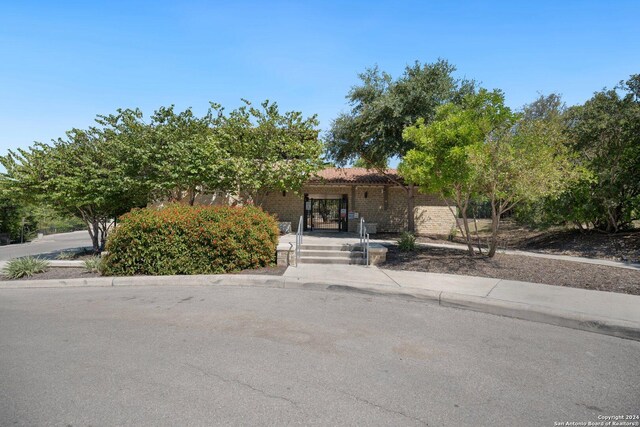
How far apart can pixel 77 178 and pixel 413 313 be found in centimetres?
1131

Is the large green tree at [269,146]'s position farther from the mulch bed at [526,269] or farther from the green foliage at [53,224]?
the green foliage at [53,224]

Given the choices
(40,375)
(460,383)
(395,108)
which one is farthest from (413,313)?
(395,108)

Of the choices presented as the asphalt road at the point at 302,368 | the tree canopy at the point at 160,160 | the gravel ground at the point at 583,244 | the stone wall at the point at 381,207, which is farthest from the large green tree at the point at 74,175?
the gravel ground at the point at 583,244

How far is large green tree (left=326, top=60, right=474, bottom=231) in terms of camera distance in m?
14.5

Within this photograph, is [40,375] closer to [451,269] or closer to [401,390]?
[401,390]

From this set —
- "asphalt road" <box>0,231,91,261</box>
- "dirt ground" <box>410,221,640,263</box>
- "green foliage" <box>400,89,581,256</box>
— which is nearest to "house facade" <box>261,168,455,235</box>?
"dirt ground" <box>410,221,640,263</box>

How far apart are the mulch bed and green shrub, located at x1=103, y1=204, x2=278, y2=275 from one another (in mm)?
3847

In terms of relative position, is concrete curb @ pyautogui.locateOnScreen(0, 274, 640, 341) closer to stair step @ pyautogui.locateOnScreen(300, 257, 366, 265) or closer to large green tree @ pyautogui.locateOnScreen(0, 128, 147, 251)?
stair step @ pyautogui.locateOnScreen(300, 257, 366, 265)

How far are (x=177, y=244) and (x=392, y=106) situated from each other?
10.3 metres

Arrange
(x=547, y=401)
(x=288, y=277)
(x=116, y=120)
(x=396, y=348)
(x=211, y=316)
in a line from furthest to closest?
(x=116, y=120)
(x=288, y=277)
(x=211, y=316)
(x=396, y=348)
(x=547, y=401)

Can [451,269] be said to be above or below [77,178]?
below

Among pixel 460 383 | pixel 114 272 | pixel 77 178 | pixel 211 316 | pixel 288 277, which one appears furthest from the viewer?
pixel 77 178

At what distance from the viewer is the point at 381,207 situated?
1898cm

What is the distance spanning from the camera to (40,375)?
10.5 feet
